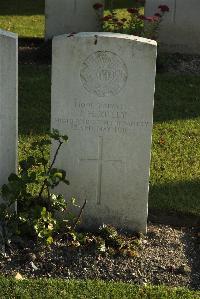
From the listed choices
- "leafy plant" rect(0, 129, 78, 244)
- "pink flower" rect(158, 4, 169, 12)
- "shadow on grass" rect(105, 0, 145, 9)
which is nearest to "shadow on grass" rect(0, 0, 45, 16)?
"shadow on grass" rect(105, 0, 145, 9)

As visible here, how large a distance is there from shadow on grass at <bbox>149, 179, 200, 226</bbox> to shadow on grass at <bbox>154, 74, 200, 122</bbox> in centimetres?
186

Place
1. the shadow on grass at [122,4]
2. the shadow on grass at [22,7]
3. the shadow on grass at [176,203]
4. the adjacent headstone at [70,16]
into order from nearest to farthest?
the shadow on grass at [176,203]
the adjacent headstone at [70,16]
the shadow on grass at [22,7]
the shadow on grass at [122,4]

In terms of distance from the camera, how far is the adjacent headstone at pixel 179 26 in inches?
433

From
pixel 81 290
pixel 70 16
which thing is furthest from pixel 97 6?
pixel 81 290

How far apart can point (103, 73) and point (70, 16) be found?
20.0 feet

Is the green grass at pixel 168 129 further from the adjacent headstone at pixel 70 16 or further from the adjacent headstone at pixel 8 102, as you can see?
the adjacent headstone at pixel 8 102

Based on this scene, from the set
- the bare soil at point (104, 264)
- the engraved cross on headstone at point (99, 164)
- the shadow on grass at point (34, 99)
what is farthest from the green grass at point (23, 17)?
the bare soil at point (104, 264)

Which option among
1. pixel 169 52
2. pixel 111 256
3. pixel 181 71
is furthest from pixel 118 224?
pixel 169 52

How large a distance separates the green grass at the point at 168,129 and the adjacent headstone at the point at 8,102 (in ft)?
5.12

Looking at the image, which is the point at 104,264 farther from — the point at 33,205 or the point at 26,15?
the point at 26,15

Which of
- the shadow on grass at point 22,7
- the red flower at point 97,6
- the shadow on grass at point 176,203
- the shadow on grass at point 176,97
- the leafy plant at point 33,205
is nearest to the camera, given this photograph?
the leafy plant at point 33,205

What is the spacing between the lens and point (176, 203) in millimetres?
6352

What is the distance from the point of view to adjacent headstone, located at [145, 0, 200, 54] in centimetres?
1101

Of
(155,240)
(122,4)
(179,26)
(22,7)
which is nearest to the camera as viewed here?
(155,240)
